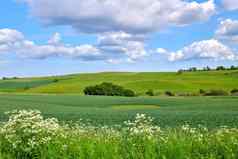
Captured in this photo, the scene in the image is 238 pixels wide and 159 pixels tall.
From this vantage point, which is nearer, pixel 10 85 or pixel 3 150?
pixel 3 150

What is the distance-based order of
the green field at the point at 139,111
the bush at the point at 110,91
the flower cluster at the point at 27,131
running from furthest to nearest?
the bush at the point at 110,91
the green field at the point at 139,111
the flower cluster at the point at 27,131

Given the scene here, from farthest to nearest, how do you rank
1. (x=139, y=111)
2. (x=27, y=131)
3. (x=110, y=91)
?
(x=110, y=91) → (x=139, y=111) → (x=27, y=131)

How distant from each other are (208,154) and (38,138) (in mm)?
3596

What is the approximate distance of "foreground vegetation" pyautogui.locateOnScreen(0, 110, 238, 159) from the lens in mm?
9750

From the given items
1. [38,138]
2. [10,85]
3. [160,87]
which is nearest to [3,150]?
[38,138]

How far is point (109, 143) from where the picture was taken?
1044cm

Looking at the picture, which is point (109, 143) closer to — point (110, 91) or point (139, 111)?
point (139, 111)

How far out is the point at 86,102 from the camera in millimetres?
54500

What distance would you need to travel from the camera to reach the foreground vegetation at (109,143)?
9750 mm

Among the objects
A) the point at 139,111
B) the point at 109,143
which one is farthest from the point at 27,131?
the point at 139,111

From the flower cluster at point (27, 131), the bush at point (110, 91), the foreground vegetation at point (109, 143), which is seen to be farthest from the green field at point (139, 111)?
the bush at point (110, 91)

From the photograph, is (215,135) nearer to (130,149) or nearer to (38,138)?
(130,149)

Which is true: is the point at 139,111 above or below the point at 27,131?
below

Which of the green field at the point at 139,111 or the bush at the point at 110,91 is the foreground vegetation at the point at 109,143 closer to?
the green field at the point at 139,111
